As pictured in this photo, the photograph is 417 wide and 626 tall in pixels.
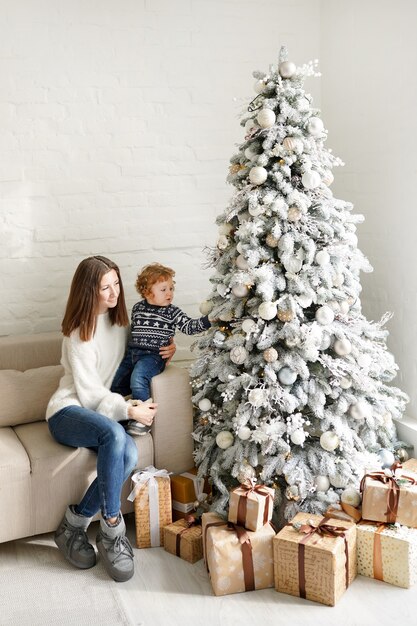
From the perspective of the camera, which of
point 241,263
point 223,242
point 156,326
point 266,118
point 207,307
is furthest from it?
point 156,326

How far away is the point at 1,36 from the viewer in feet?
12.6

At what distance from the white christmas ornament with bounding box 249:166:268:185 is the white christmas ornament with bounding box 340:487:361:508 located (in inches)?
52.9

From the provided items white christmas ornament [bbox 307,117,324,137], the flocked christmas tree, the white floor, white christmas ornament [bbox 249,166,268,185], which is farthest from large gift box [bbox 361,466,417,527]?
white christmas ornament [bbox 307,117,324,137]

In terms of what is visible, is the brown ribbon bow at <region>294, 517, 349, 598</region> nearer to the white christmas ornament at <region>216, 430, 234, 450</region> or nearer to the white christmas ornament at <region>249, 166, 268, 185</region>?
the white christmas ornament at <region>216, 430, 234, 450</region>

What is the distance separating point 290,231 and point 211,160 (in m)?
1.33

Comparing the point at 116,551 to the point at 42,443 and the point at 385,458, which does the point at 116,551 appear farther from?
the point at 385,458

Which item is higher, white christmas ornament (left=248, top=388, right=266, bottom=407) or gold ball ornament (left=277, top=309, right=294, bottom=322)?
gold ball ornament (left=277, top=309, right=294, bottom=322)

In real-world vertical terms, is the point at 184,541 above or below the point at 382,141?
below

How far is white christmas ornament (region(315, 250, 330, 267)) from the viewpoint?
3158 millimetres

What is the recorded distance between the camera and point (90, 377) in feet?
11.2

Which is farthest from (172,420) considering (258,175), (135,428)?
(258,175)

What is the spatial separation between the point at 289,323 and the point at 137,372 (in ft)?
2.51

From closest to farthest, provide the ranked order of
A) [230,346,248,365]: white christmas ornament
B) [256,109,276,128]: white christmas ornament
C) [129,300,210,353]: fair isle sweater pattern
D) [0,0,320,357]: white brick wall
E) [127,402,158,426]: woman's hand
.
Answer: [256,109,276,128]: white christmas ornament → [230,346,248,365]: white christmas ornament → [127,402,158,426]: woman's hand → [129,300,210,353]: fair isle sweater pattern → [0,0,320,357]: white brick wall

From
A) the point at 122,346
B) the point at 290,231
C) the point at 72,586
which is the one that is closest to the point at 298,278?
the point at 290,231
